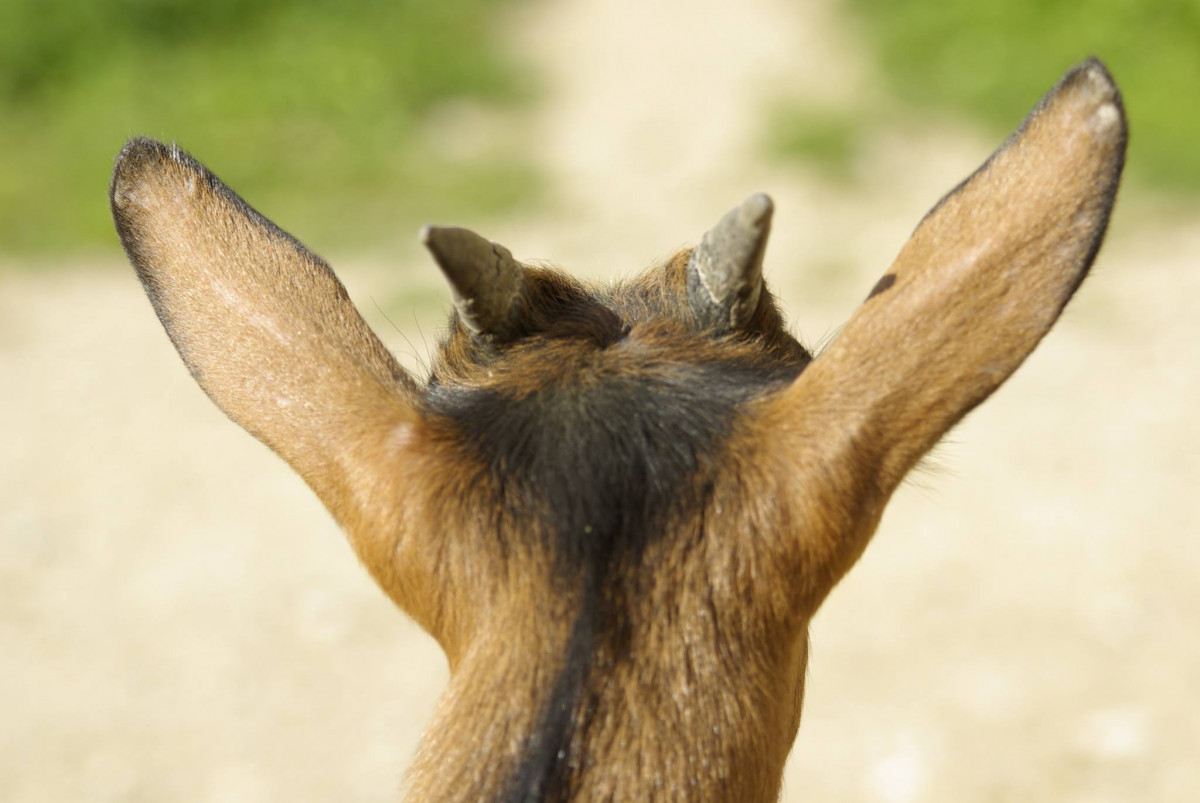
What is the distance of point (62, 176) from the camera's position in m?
10.7

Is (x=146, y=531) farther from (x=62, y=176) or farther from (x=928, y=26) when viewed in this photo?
(x=928, y=26)

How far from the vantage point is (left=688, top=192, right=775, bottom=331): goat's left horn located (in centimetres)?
224

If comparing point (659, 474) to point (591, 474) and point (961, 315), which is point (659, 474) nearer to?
point (591, 474)

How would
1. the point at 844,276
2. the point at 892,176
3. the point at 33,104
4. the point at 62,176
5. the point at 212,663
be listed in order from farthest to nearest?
the point at 33,104 < the point at 62,176 < the point at 892,176 < the point at 844,276 < the point at 212,663

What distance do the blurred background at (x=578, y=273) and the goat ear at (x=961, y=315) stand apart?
0.40 m

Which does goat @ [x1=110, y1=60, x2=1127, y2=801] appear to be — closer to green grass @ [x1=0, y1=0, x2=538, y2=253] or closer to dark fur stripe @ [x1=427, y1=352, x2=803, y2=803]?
dark fur stripe @ [x1=427, y1=352, x2=803, y2=803]

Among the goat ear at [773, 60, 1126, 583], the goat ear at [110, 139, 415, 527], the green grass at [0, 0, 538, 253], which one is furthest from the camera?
the green grass at [0, 0, 538, 253]

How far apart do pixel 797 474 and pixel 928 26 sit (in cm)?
968

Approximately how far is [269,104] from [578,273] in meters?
3.56

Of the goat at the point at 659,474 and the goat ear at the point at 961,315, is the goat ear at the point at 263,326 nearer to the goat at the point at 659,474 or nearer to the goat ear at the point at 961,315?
the goat at the point at 659,474

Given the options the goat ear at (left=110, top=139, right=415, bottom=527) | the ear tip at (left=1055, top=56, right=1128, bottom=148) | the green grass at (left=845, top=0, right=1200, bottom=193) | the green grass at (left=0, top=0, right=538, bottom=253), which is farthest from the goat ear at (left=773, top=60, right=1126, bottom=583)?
the green grass at (left=845, top=0, right=1200, bottom=193)

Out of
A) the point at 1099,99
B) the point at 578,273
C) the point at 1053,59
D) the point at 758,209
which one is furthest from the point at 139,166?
the point at 1053,59

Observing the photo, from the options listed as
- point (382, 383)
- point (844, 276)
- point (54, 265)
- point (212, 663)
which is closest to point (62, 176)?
point (54, 265)

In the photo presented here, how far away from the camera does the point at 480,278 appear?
2.38m
